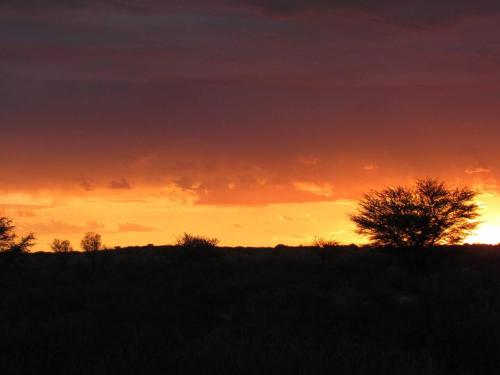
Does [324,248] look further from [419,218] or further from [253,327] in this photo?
[253,327]

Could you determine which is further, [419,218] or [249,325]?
[419,218]

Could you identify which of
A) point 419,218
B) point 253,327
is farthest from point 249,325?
point 419,218

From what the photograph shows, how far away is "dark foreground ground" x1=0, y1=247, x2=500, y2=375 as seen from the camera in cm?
1108

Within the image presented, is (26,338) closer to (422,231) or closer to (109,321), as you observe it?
(109,321)

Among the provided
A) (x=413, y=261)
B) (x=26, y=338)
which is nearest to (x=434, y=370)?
(x=26, y=338)

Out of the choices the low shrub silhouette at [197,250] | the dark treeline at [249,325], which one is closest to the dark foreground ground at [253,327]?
the dark treeline at [249,325]

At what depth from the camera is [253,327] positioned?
14.7 metres

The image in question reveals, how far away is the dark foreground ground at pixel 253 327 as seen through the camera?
11.1m

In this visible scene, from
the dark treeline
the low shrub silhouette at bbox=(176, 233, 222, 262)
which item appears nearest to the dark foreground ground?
the dark treeline

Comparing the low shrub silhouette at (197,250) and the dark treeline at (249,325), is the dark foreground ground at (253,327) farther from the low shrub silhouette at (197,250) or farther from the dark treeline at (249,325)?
the low shrub silhouette at (197,250)

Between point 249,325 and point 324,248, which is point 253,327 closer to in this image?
point 249,325

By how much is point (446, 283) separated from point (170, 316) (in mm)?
10465

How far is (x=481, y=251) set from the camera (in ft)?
133

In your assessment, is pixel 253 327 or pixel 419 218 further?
pixel 419 218
